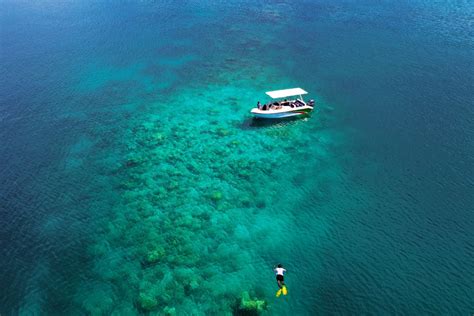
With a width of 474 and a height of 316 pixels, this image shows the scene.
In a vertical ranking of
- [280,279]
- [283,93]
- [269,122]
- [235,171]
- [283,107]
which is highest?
[283,93]

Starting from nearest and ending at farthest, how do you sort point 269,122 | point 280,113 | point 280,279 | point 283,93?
point 280,279, point 280,113, point 269,122, point 283,93

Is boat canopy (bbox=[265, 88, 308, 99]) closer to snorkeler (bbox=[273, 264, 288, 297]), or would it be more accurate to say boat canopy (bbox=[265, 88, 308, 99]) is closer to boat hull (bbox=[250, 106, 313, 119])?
boat hull (bbox=[250, 106, 313, 119])

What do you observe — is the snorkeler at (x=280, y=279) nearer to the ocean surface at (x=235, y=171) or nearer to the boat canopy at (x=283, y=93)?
the ocean surface at (x=235, y=171)

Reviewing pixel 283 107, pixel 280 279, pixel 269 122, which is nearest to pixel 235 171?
pixel 269 122

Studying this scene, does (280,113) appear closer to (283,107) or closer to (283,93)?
(283,107)

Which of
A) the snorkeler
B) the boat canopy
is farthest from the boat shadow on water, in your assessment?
the snorkeler
